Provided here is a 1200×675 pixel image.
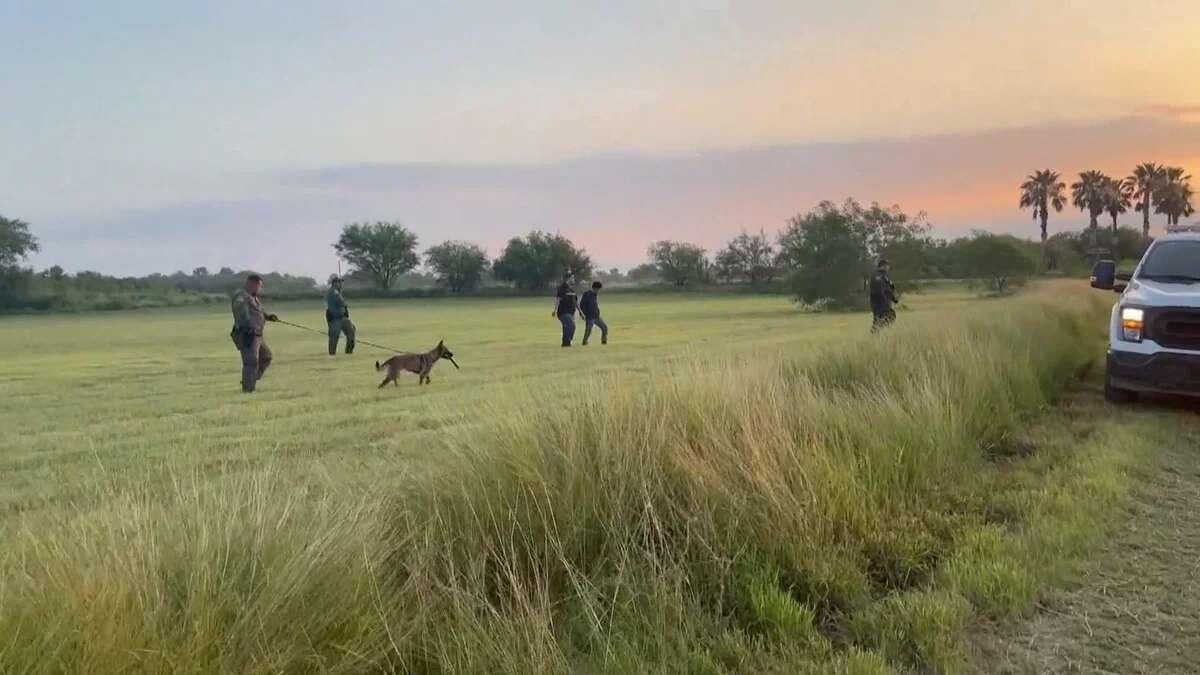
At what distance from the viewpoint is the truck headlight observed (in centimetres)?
976

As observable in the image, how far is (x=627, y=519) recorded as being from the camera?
4867mm

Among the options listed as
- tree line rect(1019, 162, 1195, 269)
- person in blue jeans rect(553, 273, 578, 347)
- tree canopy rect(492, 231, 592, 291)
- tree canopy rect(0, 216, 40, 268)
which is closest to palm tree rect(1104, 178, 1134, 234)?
tree line rect(1019, 162, 1195, 269)

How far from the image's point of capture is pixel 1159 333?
31.4 ft

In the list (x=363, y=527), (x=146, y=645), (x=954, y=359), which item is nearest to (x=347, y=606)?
(x=363, y=527)

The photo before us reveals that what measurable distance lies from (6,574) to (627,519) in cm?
293

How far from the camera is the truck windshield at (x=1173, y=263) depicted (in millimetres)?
10500

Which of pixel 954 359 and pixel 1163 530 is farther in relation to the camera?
pixel 954 359

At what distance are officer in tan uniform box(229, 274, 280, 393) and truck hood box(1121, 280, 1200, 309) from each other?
42.6ft

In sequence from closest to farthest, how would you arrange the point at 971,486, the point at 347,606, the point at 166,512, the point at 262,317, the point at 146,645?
the point at 146,645, the point at 347,606, the point at 166,512, the point at 971,486, the point at 262,317

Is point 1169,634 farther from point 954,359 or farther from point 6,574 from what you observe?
point 954,359

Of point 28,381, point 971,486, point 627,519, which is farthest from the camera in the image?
point 28,381

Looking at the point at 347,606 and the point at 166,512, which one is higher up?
the point at 166,512

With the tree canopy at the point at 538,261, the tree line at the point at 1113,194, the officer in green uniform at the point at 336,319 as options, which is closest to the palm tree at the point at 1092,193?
the tree line at the point at 1113,194

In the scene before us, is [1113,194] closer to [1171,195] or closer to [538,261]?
[1171,195]
